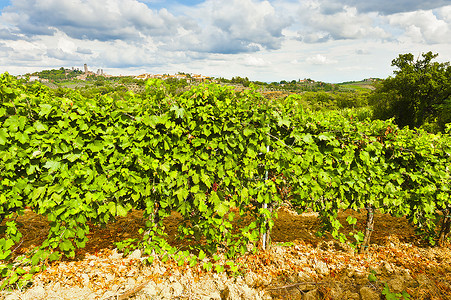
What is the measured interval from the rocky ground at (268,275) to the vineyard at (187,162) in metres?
0.24

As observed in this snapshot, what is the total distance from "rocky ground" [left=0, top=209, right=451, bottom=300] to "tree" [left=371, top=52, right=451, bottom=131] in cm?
3623

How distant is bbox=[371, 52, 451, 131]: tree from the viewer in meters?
33.9

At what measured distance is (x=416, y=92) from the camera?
35.4 m

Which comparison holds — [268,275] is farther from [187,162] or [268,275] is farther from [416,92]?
[416,92]

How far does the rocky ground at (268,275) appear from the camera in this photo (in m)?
3.43

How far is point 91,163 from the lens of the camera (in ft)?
11.1

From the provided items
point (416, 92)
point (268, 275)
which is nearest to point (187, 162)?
point (268, 275)

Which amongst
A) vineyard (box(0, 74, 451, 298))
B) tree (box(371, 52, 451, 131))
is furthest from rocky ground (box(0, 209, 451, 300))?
tree (box(371, 52, 451, 131))

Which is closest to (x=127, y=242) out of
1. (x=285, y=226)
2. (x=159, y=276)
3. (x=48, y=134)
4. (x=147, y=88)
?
(x=159, y=276)

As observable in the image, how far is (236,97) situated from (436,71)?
148 ft

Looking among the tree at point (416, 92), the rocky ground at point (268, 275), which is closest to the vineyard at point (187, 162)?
the rocky ground at point (268, 275)

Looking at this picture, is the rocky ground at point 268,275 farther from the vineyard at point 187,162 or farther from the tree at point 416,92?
the tree at point 416,92

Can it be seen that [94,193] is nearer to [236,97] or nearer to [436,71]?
[236,97]

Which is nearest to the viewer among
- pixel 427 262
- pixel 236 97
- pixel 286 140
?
pixel 236 97
